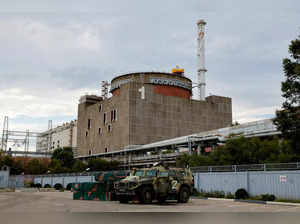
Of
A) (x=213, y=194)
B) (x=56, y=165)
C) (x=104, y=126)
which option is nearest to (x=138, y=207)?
(x=213, y=194)

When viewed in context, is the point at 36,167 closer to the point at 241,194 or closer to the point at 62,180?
the point at 62,180

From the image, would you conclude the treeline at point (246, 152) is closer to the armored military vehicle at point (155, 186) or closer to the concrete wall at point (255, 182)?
the concrete wall at point (255, 182)

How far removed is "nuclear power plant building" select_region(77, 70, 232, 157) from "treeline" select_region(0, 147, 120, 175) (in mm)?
9883

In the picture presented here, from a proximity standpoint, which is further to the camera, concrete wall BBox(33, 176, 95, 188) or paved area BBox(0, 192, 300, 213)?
concrete wall BBox(33, 176, 95, 188)

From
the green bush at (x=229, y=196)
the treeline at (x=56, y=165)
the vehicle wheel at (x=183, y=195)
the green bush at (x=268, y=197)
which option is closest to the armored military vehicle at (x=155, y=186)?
the vehicle wheel at (x=183, y=195)

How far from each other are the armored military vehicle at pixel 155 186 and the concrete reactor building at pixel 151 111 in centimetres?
6751

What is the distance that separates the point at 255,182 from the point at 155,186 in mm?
9160

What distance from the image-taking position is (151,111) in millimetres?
94188

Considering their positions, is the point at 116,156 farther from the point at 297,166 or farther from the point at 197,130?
the point at 297,166

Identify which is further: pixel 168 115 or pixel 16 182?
pixel 168 115

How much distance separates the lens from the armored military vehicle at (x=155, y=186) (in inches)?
812

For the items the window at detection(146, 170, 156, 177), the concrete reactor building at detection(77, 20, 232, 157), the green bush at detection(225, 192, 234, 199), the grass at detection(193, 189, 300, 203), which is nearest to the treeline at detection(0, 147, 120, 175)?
the concrete reactor building at detection(77, 20, 232, 157)

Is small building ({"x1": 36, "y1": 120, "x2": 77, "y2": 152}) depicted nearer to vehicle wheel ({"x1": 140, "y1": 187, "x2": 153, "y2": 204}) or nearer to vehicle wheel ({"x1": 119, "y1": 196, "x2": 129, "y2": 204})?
vehicle wheel ({"x1": 119, "y1": 196, "x2": 129, "y2": 204})

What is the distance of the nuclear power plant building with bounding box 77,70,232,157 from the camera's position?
91.8 meters
